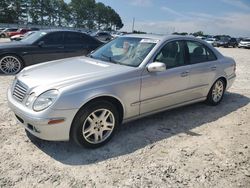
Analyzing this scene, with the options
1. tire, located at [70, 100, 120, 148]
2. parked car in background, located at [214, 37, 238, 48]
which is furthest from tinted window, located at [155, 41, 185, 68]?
parked car in background, located at [214, 37, 238, 48]

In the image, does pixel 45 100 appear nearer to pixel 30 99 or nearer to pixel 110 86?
pixel 30 99

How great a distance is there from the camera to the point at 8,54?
8.27m

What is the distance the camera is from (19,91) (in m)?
3.67

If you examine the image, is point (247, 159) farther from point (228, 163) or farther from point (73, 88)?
point (73, 88)

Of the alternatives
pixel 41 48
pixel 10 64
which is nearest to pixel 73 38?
pixel 41 48

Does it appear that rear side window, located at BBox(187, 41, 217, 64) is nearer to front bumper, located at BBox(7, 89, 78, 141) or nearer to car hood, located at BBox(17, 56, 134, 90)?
car hood, located at BBox(17, 56, 134, 90)

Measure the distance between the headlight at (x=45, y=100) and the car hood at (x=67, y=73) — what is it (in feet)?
0.30

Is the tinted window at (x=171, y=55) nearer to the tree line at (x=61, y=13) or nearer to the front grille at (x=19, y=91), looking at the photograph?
the front grille at (x=19, y=91)

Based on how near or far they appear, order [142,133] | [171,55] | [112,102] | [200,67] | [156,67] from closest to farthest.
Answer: [112,102]
[156,67]
[142,133]
[171,55]
[200,67]

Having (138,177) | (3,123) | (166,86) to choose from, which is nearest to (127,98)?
(166,86)

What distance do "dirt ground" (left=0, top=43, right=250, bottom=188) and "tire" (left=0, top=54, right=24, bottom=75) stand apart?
12.7 feet

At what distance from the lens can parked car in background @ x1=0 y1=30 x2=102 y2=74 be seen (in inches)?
328

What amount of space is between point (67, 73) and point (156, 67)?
129cm

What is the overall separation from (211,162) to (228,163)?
219mm
